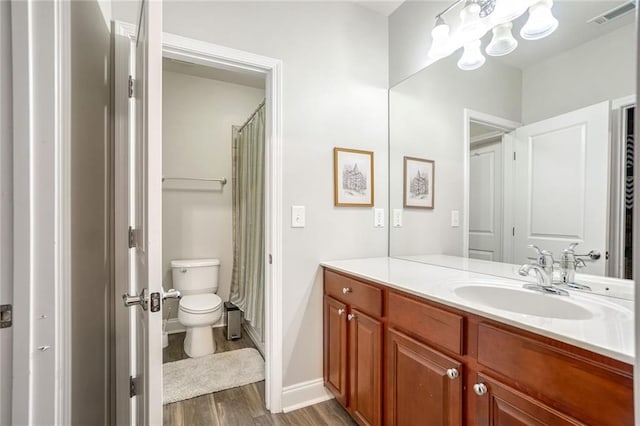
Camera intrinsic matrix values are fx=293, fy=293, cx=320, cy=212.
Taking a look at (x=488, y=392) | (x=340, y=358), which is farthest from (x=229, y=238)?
(x=488, y=392)

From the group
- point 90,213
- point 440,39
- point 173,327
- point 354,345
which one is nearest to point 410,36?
Result: point 440,39

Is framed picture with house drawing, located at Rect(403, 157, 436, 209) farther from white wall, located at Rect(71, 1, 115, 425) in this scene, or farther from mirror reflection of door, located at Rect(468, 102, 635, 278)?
white wall, located at Rect(71, 1, 115, 425)

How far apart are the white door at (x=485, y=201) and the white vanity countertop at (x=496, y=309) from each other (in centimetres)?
16

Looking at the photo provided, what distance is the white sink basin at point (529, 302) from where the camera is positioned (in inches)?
38.9

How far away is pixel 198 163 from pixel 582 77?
2.89m

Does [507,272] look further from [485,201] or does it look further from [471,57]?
[471,57]

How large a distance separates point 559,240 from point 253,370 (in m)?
2.05

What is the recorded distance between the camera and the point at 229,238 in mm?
3076
